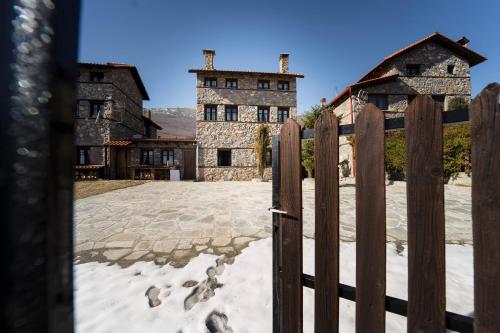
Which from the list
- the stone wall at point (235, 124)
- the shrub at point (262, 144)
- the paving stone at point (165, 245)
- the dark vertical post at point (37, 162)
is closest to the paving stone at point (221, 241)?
the paving stone at point (165, 245)

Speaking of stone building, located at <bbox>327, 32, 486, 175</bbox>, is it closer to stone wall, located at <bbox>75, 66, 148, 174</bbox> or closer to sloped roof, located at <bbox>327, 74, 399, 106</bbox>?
sloped roof, located at <bbox>327, 74, 399, 106</bbox>

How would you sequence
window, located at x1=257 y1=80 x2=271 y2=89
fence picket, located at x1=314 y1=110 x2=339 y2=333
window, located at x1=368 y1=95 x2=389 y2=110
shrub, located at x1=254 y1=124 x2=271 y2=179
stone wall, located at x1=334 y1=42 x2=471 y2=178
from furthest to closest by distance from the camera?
window, located at x1=257 y1=80 x2=271 y2=89, stone wall, located at x1=334 y1=42 x2=471 y2=178, window, located at x1=368 y1=95 x2=389 y2=110, shrub, located at x1=254 y1=124 x2=271 y2=179, fence picket, located at x1=314 y1=110 x2=339 y2=333

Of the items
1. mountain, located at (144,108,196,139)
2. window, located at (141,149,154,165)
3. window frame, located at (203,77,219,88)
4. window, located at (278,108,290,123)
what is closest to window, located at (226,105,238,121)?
window frame, located at (203,77,219,88)

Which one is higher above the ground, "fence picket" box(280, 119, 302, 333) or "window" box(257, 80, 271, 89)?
"window" box(257, 80, 271, 89)

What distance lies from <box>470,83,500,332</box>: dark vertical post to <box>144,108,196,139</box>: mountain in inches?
3224

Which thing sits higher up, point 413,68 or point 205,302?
point 413,68

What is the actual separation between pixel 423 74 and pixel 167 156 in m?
20.6

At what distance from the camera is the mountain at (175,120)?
277ft

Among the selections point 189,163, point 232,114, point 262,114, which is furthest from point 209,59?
point 189,163

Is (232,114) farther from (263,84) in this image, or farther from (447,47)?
(447,47)

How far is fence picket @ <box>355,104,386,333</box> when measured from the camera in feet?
3.33

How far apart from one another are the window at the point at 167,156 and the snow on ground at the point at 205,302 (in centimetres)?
1437

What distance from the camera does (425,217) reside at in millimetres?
920

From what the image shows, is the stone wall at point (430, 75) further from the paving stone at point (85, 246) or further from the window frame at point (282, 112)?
the paving stone at point (85, 246)
